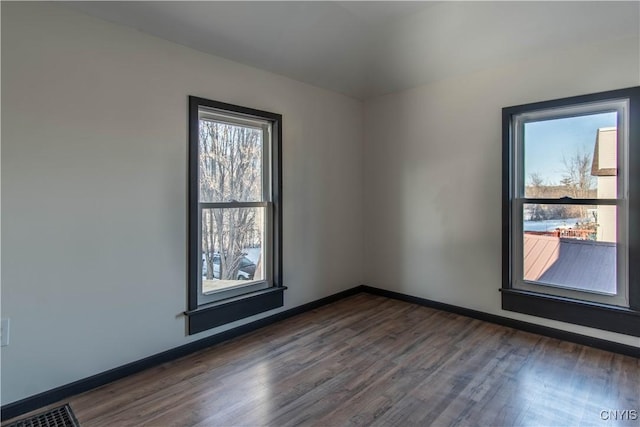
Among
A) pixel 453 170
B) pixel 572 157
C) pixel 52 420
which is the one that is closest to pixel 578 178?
pixel 572 157

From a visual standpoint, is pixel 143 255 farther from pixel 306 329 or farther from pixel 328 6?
pixel 328 6

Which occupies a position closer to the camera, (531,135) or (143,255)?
(143,255)

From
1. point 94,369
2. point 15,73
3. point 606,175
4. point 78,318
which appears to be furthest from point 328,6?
point 94,369

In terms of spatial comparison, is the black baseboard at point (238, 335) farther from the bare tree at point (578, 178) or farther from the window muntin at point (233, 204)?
the bare tree at point (578, 178)

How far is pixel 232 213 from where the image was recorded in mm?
3127

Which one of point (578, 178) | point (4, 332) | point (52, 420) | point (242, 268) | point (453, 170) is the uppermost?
point (453, 170)

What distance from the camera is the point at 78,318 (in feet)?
7.29

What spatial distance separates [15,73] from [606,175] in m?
4.21

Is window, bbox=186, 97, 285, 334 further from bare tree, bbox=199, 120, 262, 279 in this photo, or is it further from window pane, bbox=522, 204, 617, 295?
window pane, bbox=522, 204, 617, 295

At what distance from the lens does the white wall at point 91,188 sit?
1996mm

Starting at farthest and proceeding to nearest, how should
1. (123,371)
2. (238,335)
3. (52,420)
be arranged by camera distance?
(238,335), (123,371), (52,420)

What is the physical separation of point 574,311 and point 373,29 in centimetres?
297

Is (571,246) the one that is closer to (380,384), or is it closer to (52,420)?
(380,384)

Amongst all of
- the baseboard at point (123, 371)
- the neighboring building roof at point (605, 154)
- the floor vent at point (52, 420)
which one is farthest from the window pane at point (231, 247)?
the neighboring building roof at point (605, 154)
